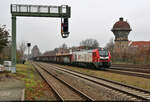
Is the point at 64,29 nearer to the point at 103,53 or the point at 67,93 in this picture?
the point at 103,53

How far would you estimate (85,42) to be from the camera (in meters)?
126

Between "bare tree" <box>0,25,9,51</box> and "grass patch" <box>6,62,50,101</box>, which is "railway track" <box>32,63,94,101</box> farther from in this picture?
"bare tree" <box>0,25,9,51</box>

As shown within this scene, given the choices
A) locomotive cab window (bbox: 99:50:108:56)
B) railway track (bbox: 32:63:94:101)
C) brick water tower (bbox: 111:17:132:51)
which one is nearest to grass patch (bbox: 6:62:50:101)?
railway track (bbox: 32:63:94:101)

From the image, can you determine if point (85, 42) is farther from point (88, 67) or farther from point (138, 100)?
point (138, 100)

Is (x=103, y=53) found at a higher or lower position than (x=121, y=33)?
lower

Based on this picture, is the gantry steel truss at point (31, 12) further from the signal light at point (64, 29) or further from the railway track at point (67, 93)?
the railway track at point (67, 93)

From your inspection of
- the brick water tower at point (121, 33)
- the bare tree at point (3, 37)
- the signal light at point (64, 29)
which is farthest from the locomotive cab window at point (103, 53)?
the brick water tower at point (121, 33)

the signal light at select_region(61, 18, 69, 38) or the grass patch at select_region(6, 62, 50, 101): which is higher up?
the signal light at select_region(61, 18, 69, 38)

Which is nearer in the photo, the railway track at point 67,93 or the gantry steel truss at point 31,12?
the railway track at point 67,93

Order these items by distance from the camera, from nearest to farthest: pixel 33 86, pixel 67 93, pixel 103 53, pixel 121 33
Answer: pixel 67 93, pixel 33 86, pixel 103 53, pixel 121 33

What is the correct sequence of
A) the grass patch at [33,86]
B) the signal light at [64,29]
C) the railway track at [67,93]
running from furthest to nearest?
the signal light at [64,29] < the grass patch at [33,86] < the railway track at [67,93]

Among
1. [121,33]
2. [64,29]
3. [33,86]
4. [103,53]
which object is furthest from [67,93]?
[121,33]

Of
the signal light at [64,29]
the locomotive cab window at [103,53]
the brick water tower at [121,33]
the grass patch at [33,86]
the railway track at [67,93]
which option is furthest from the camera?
the brick water tower at [121,33]

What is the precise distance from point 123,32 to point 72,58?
6026cm
